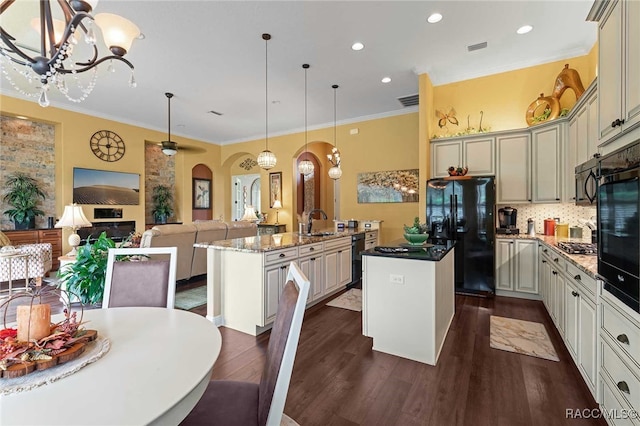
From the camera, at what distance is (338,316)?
344cm

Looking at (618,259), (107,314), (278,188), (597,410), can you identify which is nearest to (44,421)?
(107,314)

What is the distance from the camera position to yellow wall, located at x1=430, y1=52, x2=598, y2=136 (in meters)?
3.96

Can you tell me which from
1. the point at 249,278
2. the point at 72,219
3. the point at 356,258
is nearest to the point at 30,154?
the point at 72,219

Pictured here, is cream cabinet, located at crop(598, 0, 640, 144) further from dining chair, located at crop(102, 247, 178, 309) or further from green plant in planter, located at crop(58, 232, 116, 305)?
green plant in planter, located at crop(58, 232, 116, 305)

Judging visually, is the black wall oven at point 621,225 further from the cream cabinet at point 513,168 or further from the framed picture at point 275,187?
the framed picture at point 275,187

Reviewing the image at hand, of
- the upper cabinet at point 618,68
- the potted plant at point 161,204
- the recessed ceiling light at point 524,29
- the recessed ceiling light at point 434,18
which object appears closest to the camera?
the upper cabinet at point 618,68

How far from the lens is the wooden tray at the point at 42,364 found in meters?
0.86

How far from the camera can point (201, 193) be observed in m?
8.80

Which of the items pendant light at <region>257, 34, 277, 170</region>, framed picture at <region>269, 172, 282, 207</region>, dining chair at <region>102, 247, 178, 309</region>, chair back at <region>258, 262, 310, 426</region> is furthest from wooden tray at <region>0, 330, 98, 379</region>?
framed picture at <region>269, 172, 282, 207</region>

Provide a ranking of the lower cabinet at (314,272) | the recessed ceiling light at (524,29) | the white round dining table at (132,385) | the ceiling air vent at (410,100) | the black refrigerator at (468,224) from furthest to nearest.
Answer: the ceiling air vent at (410,100), the black refrigerator at (468,224), the lower cabinet at (314,272), the recessed ceiling light at (524,29), the white round dining table at (132,385)

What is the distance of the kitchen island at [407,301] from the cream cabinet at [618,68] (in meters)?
1.39

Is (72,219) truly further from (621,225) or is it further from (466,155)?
(466,155)

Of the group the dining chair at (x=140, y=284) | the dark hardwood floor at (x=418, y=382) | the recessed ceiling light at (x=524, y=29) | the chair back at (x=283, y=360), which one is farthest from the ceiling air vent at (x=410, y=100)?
the chair back at (x=283, y=360)

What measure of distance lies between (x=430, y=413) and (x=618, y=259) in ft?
4.58
